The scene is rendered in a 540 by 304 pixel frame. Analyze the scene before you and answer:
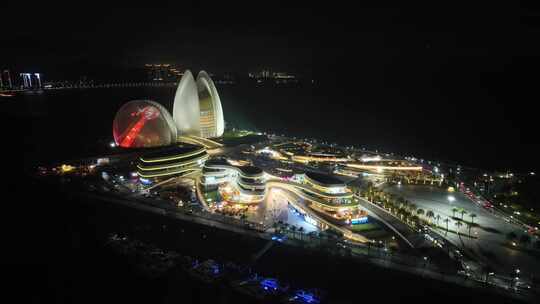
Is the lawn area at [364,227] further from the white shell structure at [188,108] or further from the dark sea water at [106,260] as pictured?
the white shell structure at [188,108]

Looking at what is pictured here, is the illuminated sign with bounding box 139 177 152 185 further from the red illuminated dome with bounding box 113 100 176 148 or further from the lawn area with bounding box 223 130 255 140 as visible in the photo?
the lawn area with bounding box 223 130 255 140

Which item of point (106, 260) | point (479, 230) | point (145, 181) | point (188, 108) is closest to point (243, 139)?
point (188, 108)

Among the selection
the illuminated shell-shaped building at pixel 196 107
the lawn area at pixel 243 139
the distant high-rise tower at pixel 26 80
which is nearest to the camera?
the illuminated shell-shaped building at pixel 196 107

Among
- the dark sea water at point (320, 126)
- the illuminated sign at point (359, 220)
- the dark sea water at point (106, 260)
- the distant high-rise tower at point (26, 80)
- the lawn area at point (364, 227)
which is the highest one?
the distant high-rise tower at point (26, 80)

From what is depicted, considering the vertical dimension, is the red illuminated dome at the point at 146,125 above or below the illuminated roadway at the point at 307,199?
above

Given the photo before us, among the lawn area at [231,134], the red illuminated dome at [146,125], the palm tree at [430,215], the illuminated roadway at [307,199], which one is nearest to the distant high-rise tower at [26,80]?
the red illuminated dome at [146,125]

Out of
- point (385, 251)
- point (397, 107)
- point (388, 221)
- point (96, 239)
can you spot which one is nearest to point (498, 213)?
point (388, 221)

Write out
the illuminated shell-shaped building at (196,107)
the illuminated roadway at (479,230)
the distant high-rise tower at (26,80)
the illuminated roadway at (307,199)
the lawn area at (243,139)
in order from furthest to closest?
the distant high-rise tower at (26,80), the lawn area at (243,139), the illuminated shell-shaped building at (196,107), the illuminated roadway at (307,199), the illuminated roadway at (479,230)

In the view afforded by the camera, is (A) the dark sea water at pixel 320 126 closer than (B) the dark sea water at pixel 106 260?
No
